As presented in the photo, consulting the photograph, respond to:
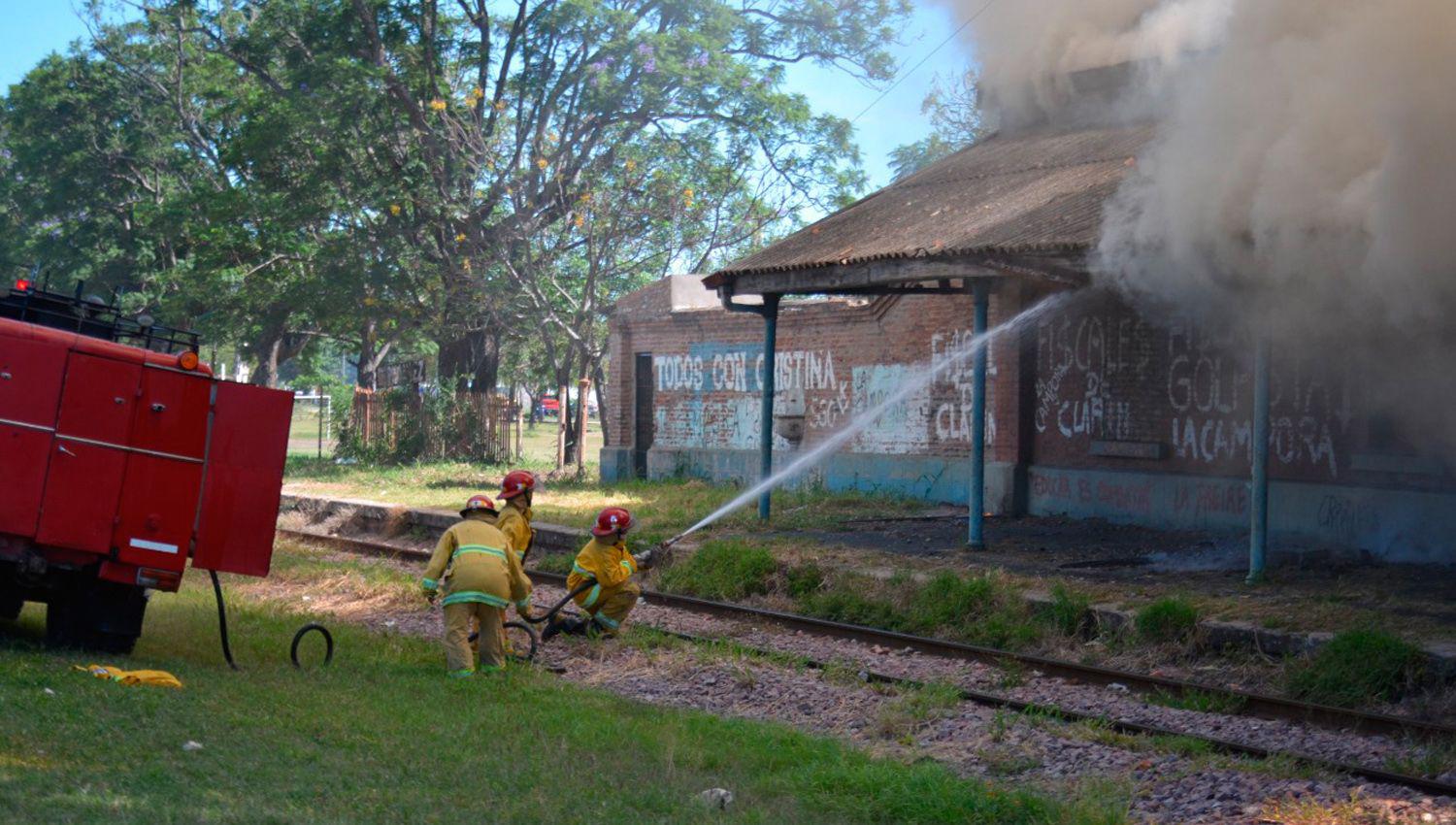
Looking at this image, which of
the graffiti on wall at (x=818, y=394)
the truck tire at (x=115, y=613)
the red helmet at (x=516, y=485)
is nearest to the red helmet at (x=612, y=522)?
the red helmet at (x=516, y=485)

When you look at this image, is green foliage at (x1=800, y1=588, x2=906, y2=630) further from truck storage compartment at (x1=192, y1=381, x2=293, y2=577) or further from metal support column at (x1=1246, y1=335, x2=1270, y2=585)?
truck storage compartment at (x1=192, y1=381, x2=293, y2=577)

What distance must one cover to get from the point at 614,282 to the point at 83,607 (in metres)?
21.8

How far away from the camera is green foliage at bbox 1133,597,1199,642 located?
10352mm

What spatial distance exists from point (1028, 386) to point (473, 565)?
1065 cm

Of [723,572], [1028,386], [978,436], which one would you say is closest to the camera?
[723,572]

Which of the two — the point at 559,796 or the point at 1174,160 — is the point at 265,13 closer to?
the point at 1174,160

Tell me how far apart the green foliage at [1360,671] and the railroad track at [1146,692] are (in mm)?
518

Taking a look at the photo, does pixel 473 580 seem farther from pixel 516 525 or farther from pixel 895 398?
pixel 895 398

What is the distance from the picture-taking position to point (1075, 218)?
13539 millimetres

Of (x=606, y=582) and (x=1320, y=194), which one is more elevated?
(x=1320, y=194)

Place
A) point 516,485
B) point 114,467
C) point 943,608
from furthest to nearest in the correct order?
1. point 943,608
2. point 516,485
3. point 114,467

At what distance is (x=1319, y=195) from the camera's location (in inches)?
399

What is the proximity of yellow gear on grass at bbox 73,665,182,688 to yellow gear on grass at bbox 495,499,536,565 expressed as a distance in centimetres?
265

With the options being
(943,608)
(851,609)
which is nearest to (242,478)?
(851,609)
